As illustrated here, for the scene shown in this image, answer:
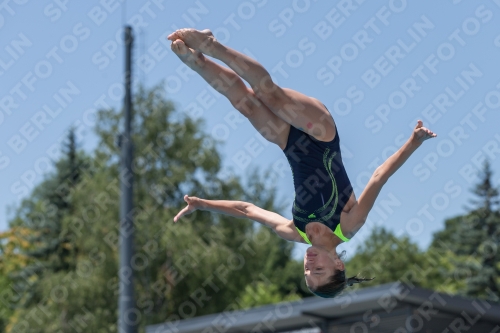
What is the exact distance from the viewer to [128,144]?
64.2 ft

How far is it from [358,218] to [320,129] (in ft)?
2.77

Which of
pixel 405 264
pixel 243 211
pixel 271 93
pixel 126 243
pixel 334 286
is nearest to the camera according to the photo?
pixel 271 93

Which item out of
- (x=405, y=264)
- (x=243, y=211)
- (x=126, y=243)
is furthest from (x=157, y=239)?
(x=243, y=211)

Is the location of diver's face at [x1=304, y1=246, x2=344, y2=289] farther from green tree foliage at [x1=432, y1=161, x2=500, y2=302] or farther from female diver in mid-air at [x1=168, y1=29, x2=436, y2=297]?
green tree foliage at [x1=432, y1=161, x2=500, y2=302]

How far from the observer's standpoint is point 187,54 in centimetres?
A: 624

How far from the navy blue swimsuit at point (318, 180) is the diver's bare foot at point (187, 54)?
107cm

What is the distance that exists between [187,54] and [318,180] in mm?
1632

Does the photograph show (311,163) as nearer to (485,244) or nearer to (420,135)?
(420,135)

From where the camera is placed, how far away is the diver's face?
6.54 meters

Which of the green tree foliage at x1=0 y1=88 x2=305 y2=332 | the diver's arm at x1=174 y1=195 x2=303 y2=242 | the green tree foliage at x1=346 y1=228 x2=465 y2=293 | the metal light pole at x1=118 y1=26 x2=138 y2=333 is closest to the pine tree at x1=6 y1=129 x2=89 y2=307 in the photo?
the green tree foliage at x1=0 y1=88 x2=305 y2=332

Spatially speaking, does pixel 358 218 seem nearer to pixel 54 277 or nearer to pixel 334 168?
pixel 334 168

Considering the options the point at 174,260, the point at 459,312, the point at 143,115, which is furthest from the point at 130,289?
the point at 143,115

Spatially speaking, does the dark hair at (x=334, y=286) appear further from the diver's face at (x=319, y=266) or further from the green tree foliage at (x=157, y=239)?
the green tree foliage at (x=157, y=239)

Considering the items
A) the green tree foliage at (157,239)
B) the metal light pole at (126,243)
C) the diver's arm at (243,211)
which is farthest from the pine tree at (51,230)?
the diver's arm at (243,211)
